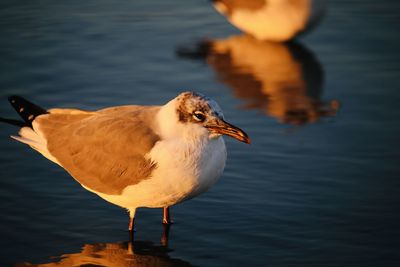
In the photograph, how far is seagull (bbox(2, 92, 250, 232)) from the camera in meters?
6.29

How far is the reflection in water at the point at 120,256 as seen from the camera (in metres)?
6.19

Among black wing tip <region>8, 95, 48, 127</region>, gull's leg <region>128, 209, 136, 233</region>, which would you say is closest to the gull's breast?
gull's leg <region>128, 209, 136, 233</region>

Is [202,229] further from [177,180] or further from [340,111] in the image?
[340,111]

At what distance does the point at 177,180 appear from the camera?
6270 millimetres

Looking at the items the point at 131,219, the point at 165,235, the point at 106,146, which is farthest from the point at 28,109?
the point at 165,235

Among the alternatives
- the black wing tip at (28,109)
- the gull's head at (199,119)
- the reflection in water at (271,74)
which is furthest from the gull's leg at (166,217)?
the reflection in water at (271,74)

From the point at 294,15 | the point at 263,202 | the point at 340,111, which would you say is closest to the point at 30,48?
the point at 294,15

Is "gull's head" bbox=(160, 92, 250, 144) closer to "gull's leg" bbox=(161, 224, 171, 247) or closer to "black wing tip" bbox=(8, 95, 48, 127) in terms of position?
Result: "gull's leg" bbox=(161, 224, 171, 247)

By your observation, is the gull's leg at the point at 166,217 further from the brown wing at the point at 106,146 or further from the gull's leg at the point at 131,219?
the brown wing at the point at 106,146

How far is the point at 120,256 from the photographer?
634cm

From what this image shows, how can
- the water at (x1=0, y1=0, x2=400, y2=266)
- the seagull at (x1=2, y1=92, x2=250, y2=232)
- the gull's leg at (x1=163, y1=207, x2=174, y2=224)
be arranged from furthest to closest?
the gull's leg at (x1=163, y1=207, x2=174, y2=224)
the water at (x1=0, y1=0, x2=400, y2=266)
the seagull at (x1=2, y1=92, x2=250, y2=232)

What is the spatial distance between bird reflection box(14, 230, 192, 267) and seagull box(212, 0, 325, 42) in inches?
215

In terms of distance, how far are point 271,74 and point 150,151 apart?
4254 millimetres

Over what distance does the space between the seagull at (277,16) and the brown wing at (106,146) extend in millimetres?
4815
